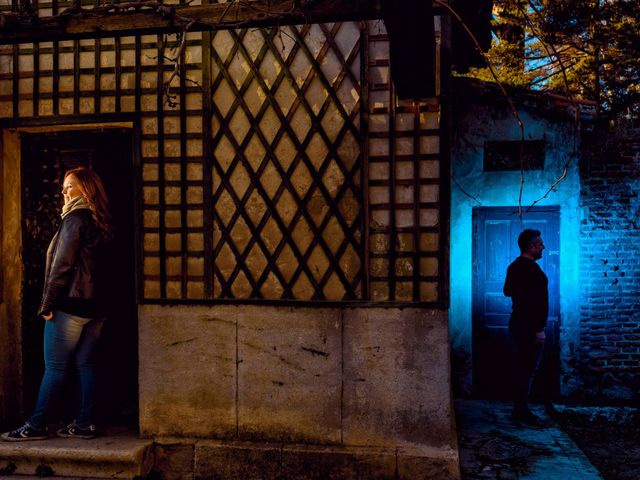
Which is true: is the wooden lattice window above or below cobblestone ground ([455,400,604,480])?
above

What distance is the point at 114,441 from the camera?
15.3 ft

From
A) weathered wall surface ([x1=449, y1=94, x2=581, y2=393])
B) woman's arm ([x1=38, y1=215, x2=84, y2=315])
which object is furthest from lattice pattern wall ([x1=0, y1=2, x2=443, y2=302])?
weathered wall surface ([x1=449, y1=94, x2=581, y2=393])

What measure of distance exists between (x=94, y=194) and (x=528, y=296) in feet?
14.7

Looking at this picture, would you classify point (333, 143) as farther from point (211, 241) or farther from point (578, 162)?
point (578, 162)

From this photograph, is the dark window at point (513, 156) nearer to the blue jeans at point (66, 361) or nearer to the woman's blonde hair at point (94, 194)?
the woman's blonde hair at point (94, 194)

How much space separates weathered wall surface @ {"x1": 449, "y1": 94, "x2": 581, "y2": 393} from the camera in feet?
22.7

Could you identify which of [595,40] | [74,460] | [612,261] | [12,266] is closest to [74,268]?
[12,266]

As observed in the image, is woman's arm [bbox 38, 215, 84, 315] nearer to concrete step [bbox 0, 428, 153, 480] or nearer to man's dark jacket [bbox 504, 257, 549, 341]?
concrete step [bbox 0, 428, 153, 480]

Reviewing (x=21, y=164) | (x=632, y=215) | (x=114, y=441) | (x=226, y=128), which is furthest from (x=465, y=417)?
(x=21, y=164)

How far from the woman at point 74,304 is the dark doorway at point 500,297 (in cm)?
458

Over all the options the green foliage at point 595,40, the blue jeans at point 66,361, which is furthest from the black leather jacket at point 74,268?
the green foliage at point 595,40

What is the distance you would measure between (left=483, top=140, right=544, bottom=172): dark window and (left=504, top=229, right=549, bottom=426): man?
48.9 inches

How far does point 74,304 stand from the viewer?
15.1 ft

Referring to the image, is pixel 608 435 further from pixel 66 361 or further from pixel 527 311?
pixel 66 361
